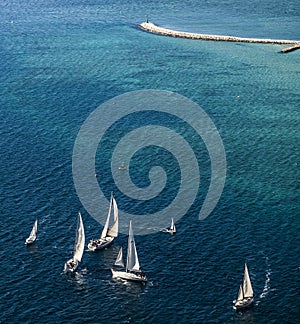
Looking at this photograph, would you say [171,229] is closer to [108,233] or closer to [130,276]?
[108,233]

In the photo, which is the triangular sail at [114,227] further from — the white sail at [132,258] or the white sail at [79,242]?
the white sail at [132,258]

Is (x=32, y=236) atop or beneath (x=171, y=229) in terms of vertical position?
atop

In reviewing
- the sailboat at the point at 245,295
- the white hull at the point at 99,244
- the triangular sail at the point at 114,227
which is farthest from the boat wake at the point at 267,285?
the white hull at the point at 99,244

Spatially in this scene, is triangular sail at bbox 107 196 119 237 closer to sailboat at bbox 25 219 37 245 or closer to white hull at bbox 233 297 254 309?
sailboat at bbox 25 219 37 245

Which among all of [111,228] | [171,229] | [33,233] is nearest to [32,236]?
[33,233]

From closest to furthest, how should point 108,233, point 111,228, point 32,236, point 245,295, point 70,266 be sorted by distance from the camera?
point 245,295 → point 70,266 → point 32,236 → point 108,233 → point 111,228

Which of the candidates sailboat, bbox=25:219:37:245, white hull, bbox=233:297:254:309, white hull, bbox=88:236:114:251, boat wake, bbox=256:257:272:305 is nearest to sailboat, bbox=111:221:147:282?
white hull, bbox=88:236:114:251

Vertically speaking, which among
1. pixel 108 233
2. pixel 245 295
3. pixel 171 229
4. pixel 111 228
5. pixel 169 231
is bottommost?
pixel 245 295
